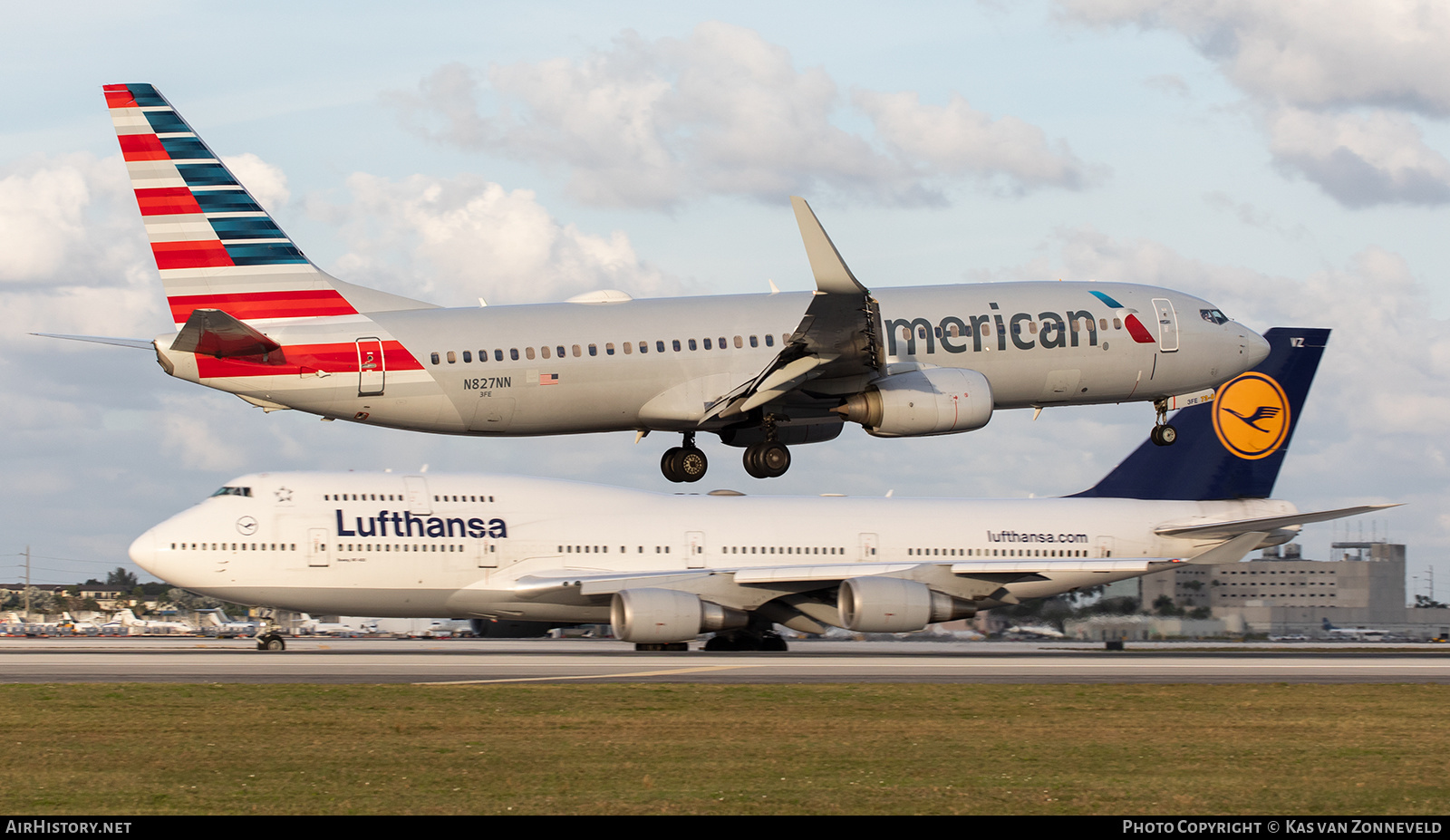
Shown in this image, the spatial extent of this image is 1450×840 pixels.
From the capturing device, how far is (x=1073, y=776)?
96.5 ft

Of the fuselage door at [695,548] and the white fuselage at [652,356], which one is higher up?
the white fuselage at [652,356]

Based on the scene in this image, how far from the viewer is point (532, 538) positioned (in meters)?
64.2

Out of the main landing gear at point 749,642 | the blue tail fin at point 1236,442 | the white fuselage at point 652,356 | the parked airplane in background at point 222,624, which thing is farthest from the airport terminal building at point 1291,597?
the parked airplane in background at point 222,624

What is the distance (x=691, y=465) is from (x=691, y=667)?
2184cm

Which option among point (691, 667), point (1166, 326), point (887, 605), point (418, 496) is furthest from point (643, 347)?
point (418, 496)

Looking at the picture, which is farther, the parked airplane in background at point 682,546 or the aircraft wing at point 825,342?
the parked airplane in background at point 682,546

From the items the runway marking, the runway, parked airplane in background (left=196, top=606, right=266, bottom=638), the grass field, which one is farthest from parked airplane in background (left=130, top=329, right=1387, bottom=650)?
parked airplane in background (left=196, top=606, right=266, bottom=638)

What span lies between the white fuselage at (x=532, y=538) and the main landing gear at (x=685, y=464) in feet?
91.1

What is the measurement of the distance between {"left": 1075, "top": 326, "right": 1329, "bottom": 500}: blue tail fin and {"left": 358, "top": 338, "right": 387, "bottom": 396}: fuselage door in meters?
52.3

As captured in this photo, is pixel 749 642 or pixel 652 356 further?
pixel 749 642

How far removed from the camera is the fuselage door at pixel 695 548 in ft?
218

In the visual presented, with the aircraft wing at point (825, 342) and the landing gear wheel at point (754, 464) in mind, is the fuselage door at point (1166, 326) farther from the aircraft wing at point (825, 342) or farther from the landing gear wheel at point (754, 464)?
the landing gear wheel at point (754, 464)

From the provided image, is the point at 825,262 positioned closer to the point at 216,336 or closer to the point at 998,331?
the point at 998,331

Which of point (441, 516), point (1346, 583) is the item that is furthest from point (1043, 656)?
point (1346, 583)
